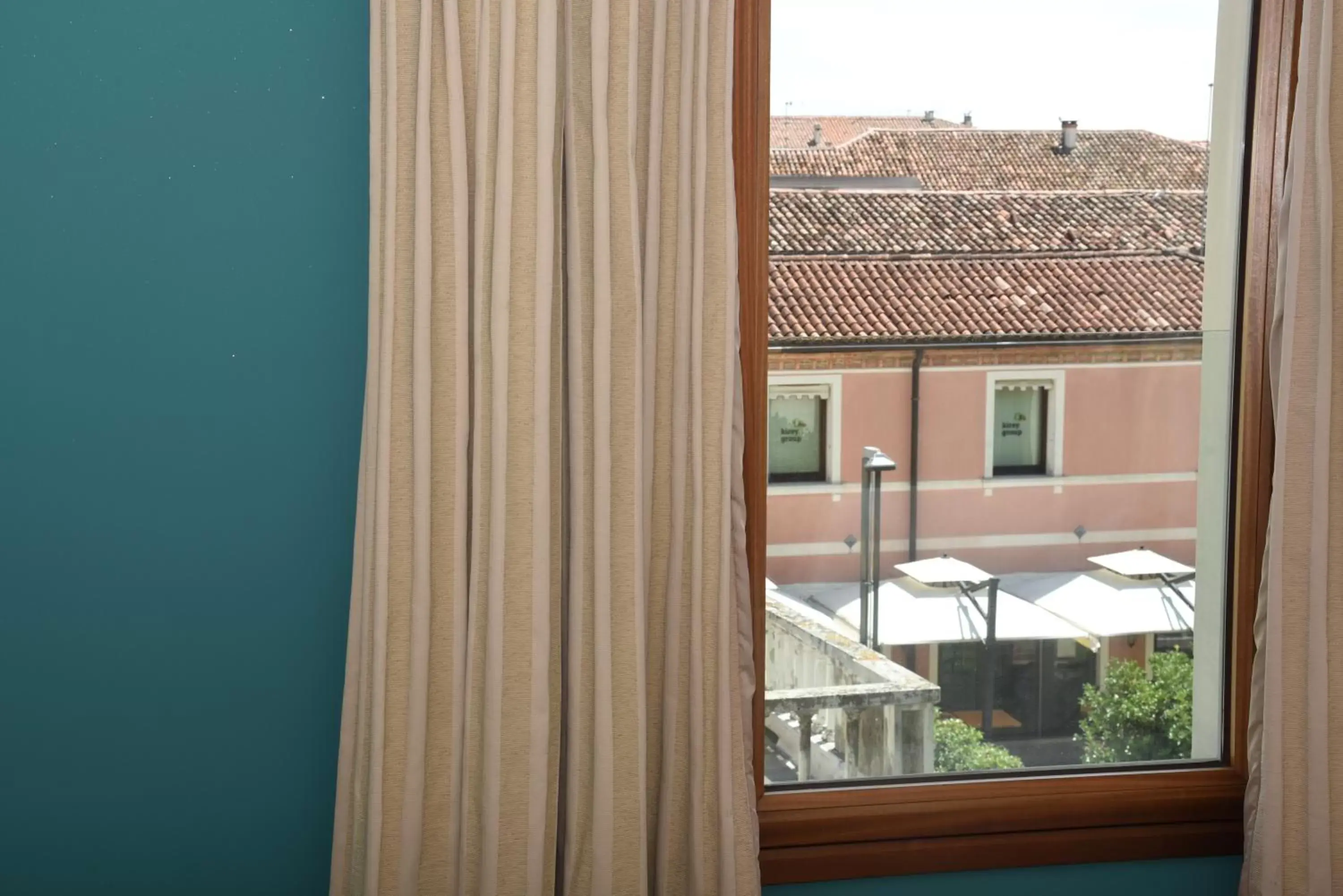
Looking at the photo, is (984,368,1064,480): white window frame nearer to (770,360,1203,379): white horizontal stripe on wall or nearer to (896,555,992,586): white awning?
(770,360,1203,379): white horizontal stripe on wall

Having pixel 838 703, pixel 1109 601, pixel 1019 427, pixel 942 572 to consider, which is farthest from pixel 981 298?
pixel 838 703

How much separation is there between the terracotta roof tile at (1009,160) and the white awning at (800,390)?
12.6 inches

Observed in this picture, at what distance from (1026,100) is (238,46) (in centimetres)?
118

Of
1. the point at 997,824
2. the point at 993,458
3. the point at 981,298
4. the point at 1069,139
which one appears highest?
the point at 1069,139

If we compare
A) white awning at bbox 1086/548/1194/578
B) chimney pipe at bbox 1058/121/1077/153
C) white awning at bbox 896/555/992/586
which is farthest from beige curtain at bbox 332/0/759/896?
white awning at bbox 1086/548/1194/578

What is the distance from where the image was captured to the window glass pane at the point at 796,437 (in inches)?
71.6

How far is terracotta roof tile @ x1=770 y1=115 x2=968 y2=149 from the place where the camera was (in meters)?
1.78

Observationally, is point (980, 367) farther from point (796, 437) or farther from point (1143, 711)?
point (1143, 711)

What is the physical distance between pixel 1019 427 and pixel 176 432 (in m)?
1.27

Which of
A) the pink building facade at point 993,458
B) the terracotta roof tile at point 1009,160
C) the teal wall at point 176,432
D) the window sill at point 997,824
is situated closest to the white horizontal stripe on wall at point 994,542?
the pink building facade at point 993,458

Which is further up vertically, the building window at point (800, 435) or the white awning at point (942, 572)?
A: the building window at point (800, 435)

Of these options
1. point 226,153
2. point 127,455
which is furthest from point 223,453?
point 226,153

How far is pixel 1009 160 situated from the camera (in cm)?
187

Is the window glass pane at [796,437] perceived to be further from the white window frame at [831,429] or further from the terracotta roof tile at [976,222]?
the terracotta roof tile at [976,222]
